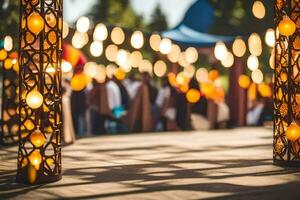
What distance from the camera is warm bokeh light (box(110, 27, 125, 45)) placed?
476 inches

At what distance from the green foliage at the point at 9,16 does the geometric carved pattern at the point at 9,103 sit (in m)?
3.23

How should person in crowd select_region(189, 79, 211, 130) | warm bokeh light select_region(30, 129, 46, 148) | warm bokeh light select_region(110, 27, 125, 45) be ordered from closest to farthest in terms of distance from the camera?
1. warm bokeh light select_region(30, 129, 46, 148)
2. warm bokeh light select_region(110, 27, 125, 45)
3. person in crowd select_region(189, 79, 211, 130)

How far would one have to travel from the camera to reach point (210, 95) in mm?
14414

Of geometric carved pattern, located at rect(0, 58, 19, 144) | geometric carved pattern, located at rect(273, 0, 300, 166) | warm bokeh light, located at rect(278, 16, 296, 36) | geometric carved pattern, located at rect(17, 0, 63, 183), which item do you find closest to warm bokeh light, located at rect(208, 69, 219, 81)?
geometric carved pattern, located at rect(0, 58, 19, 144)

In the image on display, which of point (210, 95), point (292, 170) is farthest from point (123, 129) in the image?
point (292, 170)

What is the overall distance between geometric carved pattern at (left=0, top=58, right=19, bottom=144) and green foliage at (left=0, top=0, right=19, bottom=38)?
323 cm

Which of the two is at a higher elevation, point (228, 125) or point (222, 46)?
point (222, 46)

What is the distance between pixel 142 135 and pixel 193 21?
16.3 ft

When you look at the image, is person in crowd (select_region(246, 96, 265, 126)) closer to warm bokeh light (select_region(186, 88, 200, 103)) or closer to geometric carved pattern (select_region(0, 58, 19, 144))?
warm bokeh light (select_region(186, 88, 200, 103))

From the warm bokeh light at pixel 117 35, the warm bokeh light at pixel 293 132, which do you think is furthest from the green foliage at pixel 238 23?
the warm bokeh light at pixel 293 132

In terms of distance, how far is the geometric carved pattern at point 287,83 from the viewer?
23.0 feet

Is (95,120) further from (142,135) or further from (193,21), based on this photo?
(193,21)

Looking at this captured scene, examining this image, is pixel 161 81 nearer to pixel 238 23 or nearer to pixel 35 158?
pixel 35 158

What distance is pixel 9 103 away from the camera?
10039 millimetres
